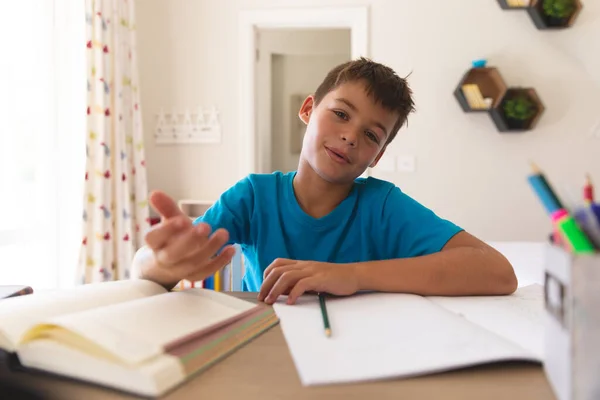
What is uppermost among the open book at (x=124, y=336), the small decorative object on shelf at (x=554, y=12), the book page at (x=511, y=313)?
the small decorative object on shelf at (x=554, y=12)

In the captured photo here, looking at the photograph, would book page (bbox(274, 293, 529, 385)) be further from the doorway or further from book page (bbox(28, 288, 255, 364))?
the doorway

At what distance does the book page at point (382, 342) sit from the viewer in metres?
0.43

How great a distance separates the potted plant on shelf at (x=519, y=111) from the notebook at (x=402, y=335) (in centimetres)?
232

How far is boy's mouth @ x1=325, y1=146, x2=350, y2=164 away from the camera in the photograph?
1023mm

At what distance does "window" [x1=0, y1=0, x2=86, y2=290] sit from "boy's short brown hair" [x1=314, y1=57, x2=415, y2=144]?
170cm

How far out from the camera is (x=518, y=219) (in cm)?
292

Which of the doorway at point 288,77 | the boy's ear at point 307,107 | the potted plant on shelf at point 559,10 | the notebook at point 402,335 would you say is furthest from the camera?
the doorway at point 288,77

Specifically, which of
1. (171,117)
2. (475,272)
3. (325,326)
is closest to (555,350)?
(325,326)

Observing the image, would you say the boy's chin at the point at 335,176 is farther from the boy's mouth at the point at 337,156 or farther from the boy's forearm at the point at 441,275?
the boy's forearm at the point at 441,275

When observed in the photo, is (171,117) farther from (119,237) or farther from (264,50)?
(264,50)

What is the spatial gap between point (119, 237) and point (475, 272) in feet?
7.46

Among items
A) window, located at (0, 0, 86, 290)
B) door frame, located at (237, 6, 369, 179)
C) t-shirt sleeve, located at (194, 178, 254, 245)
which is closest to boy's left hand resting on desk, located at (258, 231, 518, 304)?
t-shirt sleeve, located at (194, 178, 254, 245)

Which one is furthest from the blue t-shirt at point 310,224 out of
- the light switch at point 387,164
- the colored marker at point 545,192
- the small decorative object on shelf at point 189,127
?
the small decorative object on shelf at point 189,127

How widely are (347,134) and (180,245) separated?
506mm
